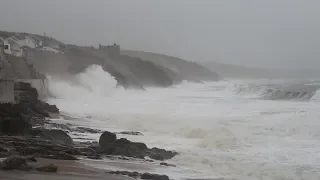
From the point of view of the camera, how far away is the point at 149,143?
1447 cm

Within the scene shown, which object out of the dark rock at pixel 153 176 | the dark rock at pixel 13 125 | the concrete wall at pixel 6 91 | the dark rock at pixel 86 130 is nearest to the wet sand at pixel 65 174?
the dark rock at pixel 153 176

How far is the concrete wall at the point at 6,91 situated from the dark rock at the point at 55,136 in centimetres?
413

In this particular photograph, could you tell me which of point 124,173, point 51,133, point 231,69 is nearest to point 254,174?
point 124,173

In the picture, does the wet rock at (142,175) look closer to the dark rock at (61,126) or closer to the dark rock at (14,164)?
the dark rock at (14,164)

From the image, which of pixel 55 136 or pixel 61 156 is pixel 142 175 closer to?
pixel 61 156

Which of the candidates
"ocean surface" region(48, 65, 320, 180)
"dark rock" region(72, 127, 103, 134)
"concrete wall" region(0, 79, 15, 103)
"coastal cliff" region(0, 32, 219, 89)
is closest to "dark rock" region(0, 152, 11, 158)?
"ocean surface" region(48, 65, 320, 180)

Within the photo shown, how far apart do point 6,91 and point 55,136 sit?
196 inches

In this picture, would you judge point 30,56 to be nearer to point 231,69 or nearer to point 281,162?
point 281,162

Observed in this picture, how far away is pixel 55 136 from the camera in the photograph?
13359 millimetres

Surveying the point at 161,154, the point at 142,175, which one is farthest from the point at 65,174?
the point at 161,154

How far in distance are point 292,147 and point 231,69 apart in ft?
521

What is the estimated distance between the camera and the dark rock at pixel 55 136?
12.9m

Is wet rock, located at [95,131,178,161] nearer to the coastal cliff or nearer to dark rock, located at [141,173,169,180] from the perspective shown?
dark rock, located at [141,173,169,180]

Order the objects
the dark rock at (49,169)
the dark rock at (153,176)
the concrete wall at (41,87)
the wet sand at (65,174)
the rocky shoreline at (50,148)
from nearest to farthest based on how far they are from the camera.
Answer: the wet sand at (65,174) → the dark rock at (49,169) → the dark rock at (153,176) → the rocky shoreline at (50,148) → the concrete wall at (41,87)
